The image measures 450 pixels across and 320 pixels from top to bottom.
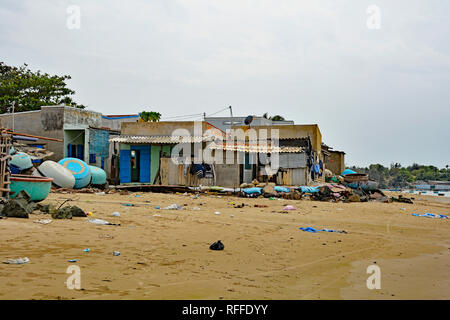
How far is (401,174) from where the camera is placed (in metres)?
57.4

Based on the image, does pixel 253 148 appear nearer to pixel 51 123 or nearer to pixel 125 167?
pixel 125 167

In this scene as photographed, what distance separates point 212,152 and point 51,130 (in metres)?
9.67

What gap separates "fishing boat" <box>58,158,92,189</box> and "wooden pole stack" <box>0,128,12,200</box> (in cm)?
819

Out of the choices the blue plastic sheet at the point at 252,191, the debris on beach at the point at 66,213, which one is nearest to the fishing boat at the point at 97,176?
the blue plastic sheet at the point at 252,191

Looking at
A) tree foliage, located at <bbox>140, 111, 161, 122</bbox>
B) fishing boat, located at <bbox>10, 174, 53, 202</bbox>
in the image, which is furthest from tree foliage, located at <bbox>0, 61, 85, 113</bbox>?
fishing boat, located at <bbox>10, 174, 53, 202</bbox>

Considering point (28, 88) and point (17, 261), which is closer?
point (17, 261)

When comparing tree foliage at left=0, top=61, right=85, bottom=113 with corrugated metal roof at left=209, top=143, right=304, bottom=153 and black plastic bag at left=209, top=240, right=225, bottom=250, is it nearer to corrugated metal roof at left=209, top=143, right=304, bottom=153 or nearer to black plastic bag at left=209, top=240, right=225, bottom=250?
corrugated metal roof at left=209, top=143, right=304, bottom=153

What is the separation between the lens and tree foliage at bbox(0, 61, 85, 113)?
2956 centimetres

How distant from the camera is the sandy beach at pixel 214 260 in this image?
387 cm

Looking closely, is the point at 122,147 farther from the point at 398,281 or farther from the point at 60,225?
Answer: the point at 398,281

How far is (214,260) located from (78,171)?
556 inches

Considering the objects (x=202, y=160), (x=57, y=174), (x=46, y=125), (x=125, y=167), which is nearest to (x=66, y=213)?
(x=57, y=174)

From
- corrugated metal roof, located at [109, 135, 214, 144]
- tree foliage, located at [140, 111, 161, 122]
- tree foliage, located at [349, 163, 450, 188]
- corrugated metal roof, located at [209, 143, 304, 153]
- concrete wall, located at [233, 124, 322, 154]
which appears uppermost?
tree foliage, located at [140, 111, 161, 122]
